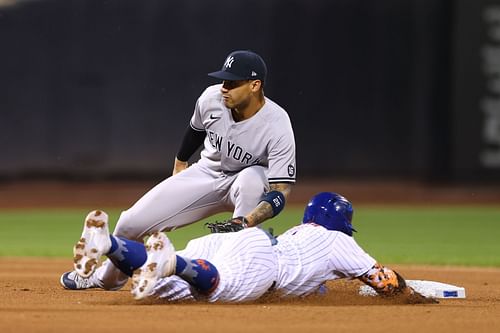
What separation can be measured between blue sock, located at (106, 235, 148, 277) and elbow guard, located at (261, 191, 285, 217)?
4.11ft

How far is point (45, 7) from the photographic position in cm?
1586

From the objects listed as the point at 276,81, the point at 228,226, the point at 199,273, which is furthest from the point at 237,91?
the point at 276,81

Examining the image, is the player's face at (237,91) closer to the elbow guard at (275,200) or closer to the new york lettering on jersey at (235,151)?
the new york lettering on jersey at (235,151)

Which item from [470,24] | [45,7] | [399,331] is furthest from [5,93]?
[399,331]

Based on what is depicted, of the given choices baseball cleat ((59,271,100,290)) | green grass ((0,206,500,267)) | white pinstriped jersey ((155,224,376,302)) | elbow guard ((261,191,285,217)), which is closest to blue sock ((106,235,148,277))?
white pinstriped jersey ((155,224,376,302))

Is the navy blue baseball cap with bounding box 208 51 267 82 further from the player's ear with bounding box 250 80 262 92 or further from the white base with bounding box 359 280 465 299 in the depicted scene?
the white base with bounding box 359 280 465 299

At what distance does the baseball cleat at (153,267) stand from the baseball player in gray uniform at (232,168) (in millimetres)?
1220

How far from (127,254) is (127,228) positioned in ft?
5.02

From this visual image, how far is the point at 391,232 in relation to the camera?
39.2 ft

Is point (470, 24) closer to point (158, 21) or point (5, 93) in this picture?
point (158, 21)

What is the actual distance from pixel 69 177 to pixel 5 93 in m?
1.62

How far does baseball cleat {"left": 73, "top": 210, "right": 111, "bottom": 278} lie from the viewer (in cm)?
471

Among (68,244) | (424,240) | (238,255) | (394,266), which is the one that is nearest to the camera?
(238,255)

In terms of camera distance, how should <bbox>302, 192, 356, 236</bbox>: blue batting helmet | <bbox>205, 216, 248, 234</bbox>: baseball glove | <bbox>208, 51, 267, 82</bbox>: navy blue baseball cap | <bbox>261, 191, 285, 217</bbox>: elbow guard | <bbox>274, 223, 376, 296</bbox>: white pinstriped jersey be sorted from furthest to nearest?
1. <bbox>208, 51, 267, 82</bbox>: navy blue baseball cap
2. <bbox>261, 191, 285, 217</bbox>: elbow guard
3. <bbox>205, 216, 248, 234</bbox>: baseball glove
4. <bbox>302, 192, 356, 236</bbox>: blue batting helmet
5. <bbox>274, 223, 376, 296</bbox>: white pinstriped jersey
